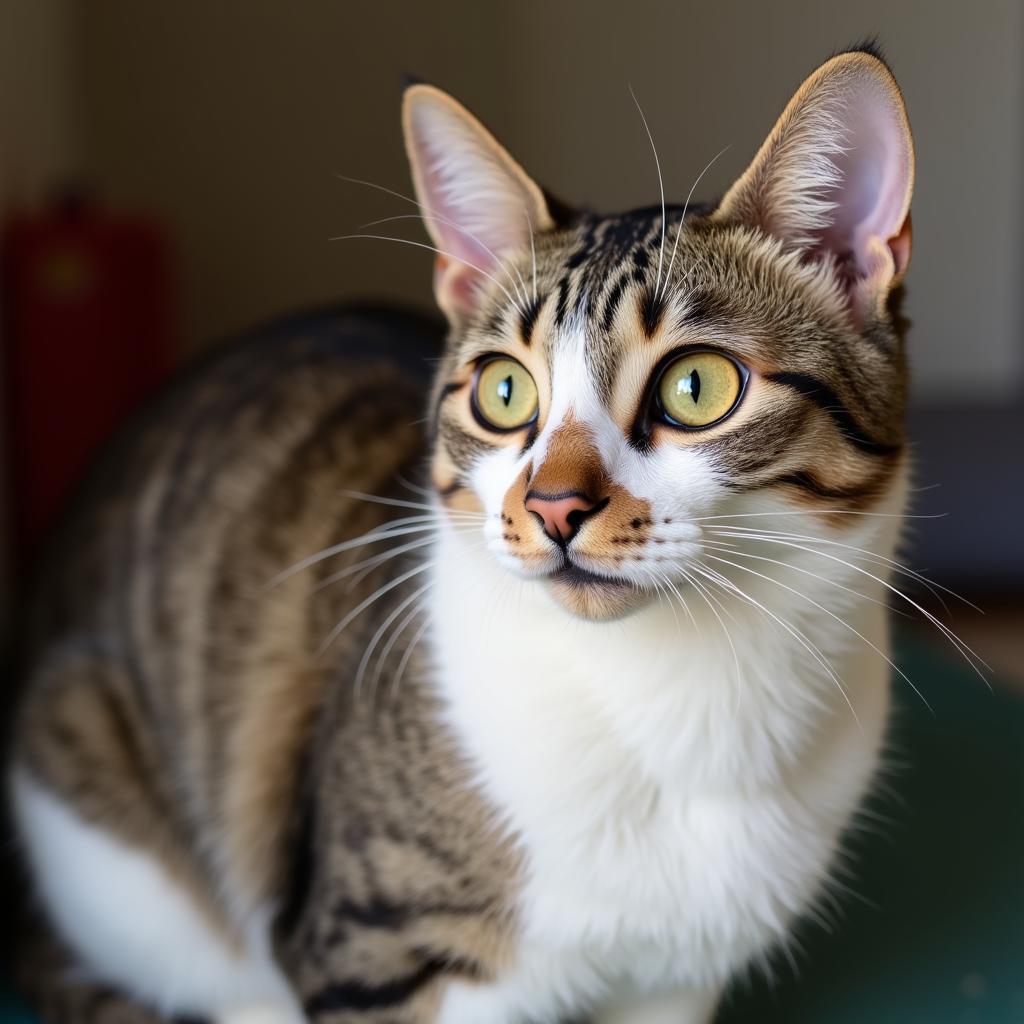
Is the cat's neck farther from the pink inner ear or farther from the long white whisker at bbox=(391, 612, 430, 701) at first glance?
the pink inner ear

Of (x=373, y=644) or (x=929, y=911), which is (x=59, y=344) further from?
(x=929, y=911)

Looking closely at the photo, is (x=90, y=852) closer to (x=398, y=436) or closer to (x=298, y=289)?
(x=398, y=436)

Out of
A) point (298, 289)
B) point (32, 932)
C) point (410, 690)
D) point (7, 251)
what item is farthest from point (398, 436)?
point (298, 289)

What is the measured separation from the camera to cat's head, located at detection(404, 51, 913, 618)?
35.0 inches

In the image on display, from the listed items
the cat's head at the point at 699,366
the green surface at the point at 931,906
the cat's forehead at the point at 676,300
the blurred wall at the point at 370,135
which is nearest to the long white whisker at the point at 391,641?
the cat's head at the point at 699,366

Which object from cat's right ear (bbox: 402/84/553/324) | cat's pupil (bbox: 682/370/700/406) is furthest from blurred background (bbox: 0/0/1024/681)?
cat's pupil (bbox: 682/370/700/406)

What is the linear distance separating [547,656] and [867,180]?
0.46 metres

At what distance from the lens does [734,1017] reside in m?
1.34

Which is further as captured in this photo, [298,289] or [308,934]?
[298,289]

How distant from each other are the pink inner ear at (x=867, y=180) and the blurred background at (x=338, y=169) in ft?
5.49

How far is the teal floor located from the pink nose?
0.68 meters

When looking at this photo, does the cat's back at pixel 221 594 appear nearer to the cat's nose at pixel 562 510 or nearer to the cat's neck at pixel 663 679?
the cat's neck at pixel 663 679

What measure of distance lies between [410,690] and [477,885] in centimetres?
18

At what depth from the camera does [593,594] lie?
2.98 feet
